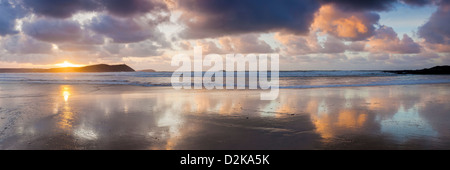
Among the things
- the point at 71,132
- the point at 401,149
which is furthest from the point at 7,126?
the point at 401,149

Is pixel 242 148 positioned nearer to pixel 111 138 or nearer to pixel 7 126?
pixel 111 138

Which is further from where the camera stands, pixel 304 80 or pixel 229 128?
pixel 304 80

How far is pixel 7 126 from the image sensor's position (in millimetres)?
7109

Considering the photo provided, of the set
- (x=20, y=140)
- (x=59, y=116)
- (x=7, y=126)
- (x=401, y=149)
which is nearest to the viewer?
(x=401, y=149)

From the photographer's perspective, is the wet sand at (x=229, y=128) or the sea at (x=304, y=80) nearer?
the wet sand at (x=229, y=128)

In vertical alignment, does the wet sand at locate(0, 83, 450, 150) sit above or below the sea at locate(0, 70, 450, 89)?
below

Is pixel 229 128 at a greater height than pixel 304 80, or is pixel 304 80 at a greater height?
pixel 304 80

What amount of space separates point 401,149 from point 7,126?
955cm

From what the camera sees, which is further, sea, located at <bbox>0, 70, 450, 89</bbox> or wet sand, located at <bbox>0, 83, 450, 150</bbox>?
sea, located at <bbox>0, 70, 450, 89</bbox>

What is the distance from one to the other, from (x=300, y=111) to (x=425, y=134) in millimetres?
3809

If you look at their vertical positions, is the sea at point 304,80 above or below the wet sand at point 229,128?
above
